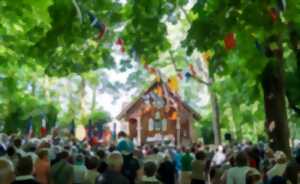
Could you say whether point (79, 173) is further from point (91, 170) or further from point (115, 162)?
point (115, 162)

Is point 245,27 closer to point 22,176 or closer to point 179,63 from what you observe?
point 22,176

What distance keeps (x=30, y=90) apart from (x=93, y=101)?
673 inches

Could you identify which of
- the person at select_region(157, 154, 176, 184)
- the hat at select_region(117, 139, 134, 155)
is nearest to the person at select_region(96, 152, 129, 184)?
the hat at select_region(117, 139, 134, 155)

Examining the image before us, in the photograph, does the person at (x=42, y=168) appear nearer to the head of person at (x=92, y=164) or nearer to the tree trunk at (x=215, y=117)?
the head of person at (x=92, y=164)

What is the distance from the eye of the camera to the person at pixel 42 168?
9281 millimetres

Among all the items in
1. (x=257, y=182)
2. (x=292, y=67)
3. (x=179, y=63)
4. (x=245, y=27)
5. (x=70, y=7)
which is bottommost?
(x=257, y=182)

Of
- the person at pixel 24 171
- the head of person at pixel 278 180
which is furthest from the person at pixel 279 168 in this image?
the person at pixel 24 171

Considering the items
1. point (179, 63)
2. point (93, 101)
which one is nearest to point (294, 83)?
point (179, 63)

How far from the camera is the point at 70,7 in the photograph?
7250mm

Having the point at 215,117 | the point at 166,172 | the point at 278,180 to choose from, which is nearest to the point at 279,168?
the point at 278,180

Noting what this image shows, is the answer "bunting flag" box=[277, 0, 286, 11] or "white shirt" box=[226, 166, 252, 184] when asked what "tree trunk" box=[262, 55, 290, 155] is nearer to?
"white shirt" box=[226, 166, 252, 184]

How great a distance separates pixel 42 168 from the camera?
9281mm

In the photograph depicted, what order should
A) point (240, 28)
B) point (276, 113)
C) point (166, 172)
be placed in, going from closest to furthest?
point (240, 28) → point (166, 172) → point (276, 113)

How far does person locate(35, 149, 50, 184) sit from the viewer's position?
928cm
